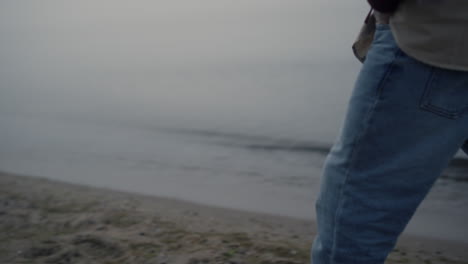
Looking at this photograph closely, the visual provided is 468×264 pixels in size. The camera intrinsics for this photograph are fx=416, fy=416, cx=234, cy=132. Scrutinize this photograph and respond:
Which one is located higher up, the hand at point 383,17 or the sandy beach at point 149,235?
the hand at point 383,17

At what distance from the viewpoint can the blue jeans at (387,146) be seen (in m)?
1.14

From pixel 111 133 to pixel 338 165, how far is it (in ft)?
39.5

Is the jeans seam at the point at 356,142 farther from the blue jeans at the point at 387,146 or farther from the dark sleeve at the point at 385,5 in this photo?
the dark sleeve at the point at 385,5

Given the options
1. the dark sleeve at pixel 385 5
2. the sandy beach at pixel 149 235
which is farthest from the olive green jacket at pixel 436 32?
the sandy beach at pixel 149 235

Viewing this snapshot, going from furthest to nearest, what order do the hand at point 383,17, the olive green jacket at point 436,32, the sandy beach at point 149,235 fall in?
the sandy beach at point 149,235 < the hand at point 383,17 < the olive green jacket at point 436,32

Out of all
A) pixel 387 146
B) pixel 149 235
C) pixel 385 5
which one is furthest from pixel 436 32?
pixel 149 235

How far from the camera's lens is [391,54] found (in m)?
1.17

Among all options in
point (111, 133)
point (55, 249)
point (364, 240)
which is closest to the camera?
point (364, 240)

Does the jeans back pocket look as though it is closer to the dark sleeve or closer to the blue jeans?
the blue jeans

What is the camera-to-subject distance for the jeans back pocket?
1.13 meters

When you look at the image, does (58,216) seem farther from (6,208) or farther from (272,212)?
(272,212)

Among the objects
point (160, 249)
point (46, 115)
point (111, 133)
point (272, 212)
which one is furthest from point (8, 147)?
point (160, 249)

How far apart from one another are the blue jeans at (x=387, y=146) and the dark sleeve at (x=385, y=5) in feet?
0.20

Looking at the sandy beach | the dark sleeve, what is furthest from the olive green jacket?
the sandy beach
